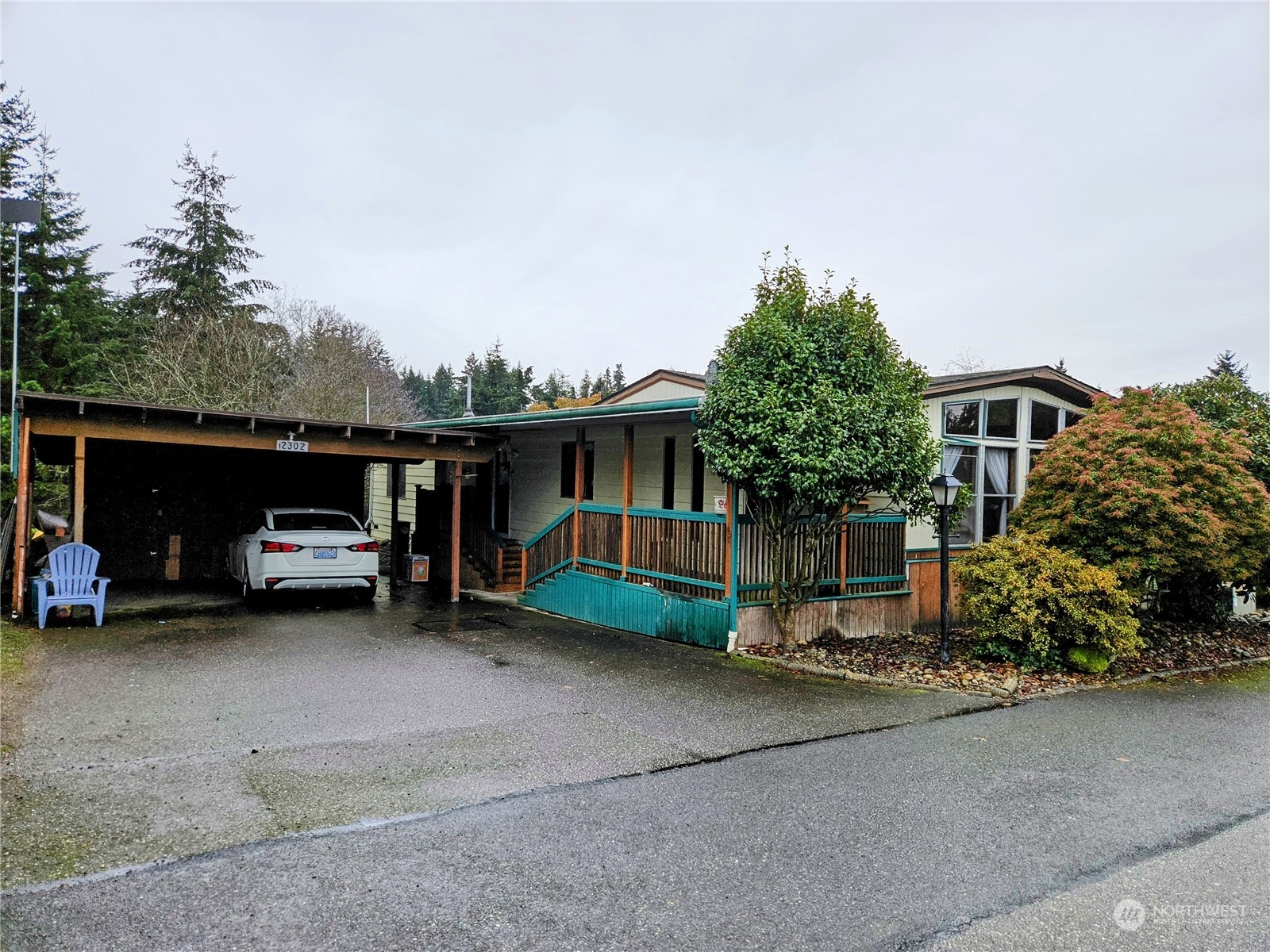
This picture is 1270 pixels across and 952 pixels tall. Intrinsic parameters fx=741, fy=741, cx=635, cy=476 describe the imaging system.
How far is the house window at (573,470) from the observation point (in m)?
14.0

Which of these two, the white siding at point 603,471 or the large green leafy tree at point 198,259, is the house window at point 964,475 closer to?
the white siding at point 603,471

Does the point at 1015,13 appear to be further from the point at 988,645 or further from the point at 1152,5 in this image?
the point at 988,645

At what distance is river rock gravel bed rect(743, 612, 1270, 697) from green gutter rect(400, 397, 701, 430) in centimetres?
320

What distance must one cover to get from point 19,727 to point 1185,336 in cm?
3177

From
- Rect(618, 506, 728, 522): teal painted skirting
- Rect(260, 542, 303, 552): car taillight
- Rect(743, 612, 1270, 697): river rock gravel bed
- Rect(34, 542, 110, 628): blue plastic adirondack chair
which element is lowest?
Rect(743, 612, 1270, 697): river rock gravel bed

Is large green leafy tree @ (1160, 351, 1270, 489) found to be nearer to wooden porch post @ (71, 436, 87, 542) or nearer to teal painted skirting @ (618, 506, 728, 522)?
teal painted skirting @ (618, 506, 728, 522)

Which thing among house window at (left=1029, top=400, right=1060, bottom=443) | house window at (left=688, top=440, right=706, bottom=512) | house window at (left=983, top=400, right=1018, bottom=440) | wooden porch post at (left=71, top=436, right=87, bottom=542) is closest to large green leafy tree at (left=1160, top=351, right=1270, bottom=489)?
house window at (left=1029, top=400, right=1060, bottom=443)

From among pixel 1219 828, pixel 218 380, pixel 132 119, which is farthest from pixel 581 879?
pixel 218 380

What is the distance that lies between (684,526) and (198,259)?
1110 inches

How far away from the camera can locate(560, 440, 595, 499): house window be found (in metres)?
14.0

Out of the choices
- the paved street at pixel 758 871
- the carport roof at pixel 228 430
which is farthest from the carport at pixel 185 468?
the paved street at pixel 758 871

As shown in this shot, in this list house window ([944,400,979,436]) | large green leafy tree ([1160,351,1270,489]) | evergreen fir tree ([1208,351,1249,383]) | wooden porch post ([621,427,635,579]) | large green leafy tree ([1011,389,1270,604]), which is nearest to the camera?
large green leafy tree ([1011,389,1270,604])

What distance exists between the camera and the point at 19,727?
5.60 m

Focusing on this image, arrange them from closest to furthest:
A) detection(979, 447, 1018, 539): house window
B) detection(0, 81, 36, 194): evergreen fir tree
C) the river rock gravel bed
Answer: the river rock gravel bed → detection(979, 447, 1018, 539): house window → detection(0, 81, 36, 194): evergreen fir tree
